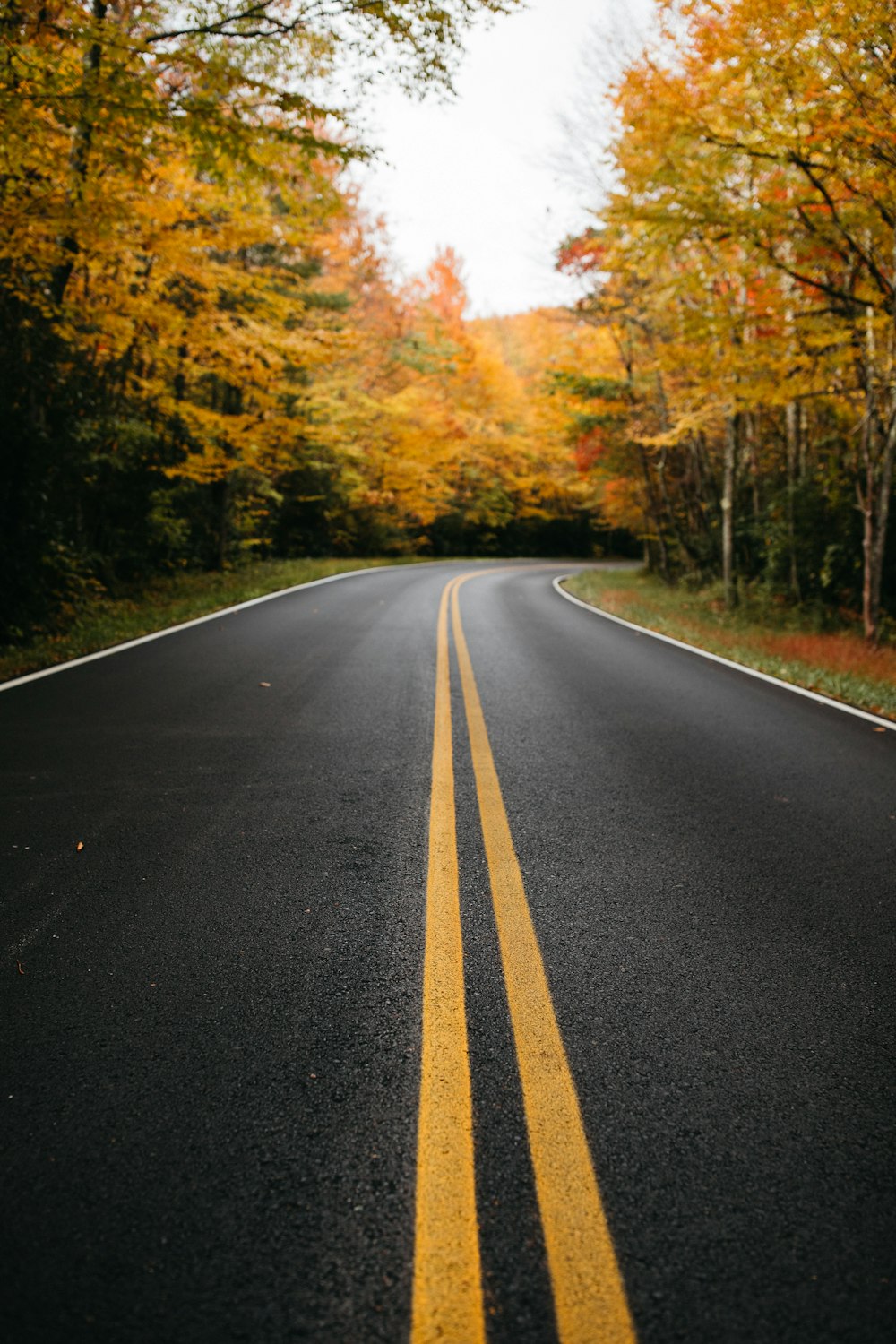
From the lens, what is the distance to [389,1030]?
8.06ft

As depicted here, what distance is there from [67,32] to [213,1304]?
914 cm

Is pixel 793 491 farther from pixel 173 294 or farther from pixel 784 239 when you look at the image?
pixel 173 294

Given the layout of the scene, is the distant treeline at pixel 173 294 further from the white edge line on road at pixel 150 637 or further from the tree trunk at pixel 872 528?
the tree trunk at pixel 872 528

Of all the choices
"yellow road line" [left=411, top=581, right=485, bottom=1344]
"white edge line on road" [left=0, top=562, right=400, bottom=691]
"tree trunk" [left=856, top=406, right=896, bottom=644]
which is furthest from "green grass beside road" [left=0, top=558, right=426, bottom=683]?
"tree trunk" [left=856, top=406, right=896, bottom=644]

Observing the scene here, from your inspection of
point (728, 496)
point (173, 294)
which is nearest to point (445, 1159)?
point (728, 496)

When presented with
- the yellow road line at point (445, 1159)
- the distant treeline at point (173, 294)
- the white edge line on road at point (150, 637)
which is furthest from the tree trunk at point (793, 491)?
the yellow road line at point (445, 1159)

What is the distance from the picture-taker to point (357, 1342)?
1.50 m

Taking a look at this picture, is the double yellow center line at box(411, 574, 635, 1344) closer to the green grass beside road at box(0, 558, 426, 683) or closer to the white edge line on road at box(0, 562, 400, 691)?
the white edge line on road at box(0, 562, 400, 691)

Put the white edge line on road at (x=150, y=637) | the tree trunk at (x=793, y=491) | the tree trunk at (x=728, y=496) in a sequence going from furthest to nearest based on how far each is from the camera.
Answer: the tree trunk at (x=728, y=496) → the tree trunk at (x=793, y=491) → the white edge line on road at (x=150, y=637)

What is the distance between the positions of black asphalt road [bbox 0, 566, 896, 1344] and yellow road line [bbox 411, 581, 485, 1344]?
4cm

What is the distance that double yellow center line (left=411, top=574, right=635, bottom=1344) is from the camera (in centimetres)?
158

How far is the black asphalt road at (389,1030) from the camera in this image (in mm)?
1642

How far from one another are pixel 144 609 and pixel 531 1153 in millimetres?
12265

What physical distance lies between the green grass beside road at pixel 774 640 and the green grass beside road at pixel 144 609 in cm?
824
